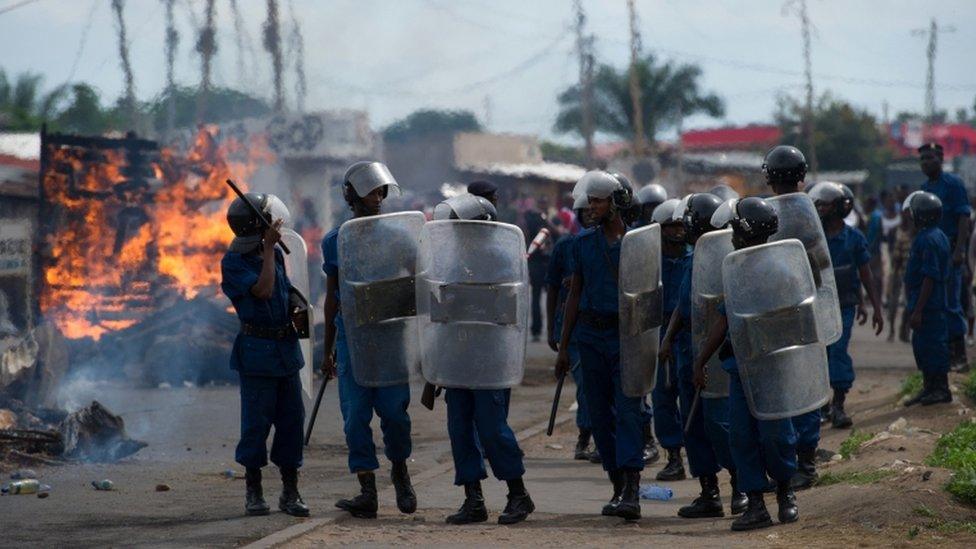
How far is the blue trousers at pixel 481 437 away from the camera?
845 cm

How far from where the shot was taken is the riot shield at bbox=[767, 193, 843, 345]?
9.66 meters

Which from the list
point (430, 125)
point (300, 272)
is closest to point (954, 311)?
point (300, 272)

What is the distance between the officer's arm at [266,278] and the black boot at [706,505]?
2.51 m

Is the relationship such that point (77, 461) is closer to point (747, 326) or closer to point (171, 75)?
point (747, 326)

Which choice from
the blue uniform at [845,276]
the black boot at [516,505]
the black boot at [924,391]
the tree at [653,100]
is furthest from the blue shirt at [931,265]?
the tree at [653,100]

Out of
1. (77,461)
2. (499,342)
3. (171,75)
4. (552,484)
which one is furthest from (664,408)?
(171,75)

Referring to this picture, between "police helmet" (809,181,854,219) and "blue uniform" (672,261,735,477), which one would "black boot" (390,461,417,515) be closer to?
"blue uniform" (672,261,735,477)

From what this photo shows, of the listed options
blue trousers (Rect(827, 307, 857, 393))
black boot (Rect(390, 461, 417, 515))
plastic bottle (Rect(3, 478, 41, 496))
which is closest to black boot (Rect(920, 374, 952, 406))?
blue trousers (Rect(827, 307, 857, 393))

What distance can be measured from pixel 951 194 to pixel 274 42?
43.8ft

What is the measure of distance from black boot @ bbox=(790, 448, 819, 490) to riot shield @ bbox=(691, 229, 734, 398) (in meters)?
1.33

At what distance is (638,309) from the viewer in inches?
336

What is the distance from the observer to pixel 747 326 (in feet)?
26.2

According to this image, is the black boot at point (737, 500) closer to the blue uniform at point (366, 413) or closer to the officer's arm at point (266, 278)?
the blue uniform at point (366, 413)

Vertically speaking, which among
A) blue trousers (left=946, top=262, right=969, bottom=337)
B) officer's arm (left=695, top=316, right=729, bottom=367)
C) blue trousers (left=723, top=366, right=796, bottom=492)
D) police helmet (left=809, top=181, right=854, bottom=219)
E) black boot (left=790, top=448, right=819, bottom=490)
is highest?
police helmet (left=809, top=181, right=854, bottom=219)
